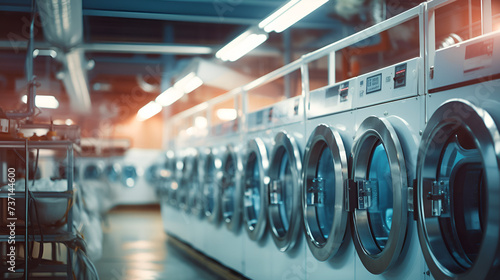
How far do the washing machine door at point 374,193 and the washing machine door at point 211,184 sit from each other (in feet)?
9.71

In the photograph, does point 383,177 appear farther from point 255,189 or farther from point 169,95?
point 169,95

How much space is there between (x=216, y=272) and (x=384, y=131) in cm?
348

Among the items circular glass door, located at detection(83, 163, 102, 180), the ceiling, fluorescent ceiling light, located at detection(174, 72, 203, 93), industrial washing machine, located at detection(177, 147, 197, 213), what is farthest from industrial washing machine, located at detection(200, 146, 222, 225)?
circular glass door, located at detection(83, 163, 102, 180)

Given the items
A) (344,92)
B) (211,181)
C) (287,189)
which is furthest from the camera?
(211,181)

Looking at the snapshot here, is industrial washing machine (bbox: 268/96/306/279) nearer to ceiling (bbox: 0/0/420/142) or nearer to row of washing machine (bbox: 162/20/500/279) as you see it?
row of washing machine (bbox: 162/20/500/279)

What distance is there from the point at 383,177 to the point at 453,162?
767mm

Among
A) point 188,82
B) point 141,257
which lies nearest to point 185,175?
point 188,82

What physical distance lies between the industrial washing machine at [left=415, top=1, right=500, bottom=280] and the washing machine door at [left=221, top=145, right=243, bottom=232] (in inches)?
118

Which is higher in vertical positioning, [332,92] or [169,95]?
[169,95]

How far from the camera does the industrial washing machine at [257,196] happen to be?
15.3 ft

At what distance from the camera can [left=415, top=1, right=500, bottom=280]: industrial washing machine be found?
2.30 meters

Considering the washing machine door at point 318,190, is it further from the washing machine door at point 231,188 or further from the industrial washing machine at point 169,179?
the industrial washing machine at point 169,179

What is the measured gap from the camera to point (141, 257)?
22.3 feet

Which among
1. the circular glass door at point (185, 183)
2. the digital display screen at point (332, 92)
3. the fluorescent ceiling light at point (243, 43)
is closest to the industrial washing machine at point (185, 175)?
the circular glass door at point (185, 183)
